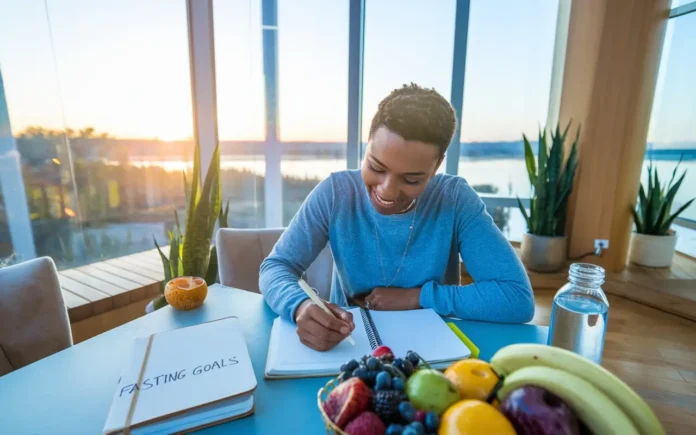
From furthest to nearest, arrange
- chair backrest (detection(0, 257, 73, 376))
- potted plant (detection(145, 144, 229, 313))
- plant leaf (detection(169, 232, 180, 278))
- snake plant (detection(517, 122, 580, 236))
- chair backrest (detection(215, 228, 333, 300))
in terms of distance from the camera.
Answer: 1. snake plant (detection(517, 122, 580, 236))
2. plant leaf (detection(169, 232, 180, 278))
3. potted plant (detection(145, 144, 229, 313))
4. chair backrest (detection(215, 228, 333, 300))
5. chair backrest (detection(0, 257, 73, 376))

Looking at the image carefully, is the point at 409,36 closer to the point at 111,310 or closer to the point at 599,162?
the point at 599,162

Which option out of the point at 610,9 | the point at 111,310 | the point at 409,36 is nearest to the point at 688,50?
the point at 610,9

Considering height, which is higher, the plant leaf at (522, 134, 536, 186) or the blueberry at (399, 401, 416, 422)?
the plant leaf at (522, 134, 536, 186)

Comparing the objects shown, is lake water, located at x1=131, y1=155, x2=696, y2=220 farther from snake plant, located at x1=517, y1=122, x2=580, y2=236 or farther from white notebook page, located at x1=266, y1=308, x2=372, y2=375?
white notebook page, located at x1=266, y1=308, x2=372, y2=375

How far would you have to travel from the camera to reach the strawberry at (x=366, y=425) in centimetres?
37

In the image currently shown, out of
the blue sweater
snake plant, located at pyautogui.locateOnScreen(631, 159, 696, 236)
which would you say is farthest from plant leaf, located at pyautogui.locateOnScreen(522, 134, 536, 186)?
the blue sweater

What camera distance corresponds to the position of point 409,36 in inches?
121

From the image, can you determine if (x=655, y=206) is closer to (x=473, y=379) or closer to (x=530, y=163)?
(x=530, y=163)

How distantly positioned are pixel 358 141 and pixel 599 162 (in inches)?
78.1

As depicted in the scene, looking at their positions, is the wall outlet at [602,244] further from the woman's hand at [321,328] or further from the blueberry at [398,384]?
the blueberry at [398,384]

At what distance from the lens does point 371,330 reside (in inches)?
32.4

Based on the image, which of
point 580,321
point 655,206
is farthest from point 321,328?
point 655,206

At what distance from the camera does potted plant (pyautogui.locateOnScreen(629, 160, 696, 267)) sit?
2.77m

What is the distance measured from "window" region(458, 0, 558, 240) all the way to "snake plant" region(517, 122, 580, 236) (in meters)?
0.27
